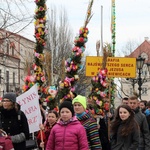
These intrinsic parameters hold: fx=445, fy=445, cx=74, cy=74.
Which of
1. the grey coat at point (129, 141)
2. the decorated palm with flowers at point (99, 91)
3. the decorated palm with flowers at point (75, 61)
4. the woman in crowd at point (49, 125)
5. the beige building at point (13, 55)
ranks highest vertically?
the beige building at point (13, 55)

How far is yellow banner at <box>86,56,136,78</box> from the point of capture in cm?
1455

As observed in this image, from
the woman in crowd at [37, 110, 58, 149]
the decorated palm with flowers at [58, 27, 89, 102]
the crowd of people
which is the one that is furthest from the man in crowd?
the decorated palm with flowers at [58, 27, 89, 102]

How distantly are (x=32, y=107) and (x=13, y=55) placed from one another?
44171 millimetres

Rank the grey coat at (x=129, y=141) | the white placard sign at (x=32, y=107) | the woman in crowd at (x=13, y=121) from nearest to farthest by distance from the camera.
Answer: the grey coat at (x=129, y=141), the woman in crowd at (x=13, y=121), the white placard sign at (x=32, y=107)

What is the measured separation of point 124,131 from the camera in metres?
7.39

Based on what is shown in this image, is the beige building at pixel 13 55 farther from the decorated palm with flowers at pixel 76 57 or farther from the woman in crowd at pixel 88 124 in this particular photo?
the woman in crowd at pixel 88 124

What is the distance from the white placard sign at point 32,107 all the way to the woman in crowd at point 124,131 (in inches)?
60.0

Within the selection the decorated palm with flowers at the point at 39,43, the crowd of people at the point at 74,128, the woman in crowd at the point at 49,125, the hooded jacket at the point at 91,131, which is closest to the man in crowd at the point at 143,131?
the crowd of people at the point at 74,128

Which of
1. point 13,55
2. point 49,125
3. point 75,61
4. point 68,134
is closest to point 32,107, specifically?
point 49,125

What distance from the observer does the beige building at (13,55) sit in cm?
1545

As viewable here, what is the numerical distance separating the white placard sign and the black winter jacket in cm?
74

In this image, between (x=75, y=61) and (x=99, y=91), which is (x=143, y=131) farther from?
(x=75, y=61)

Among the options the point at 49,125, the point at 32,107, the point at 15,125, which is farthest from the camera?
the point at 49,125

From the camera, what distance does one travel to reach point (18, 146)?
24.8 feet
